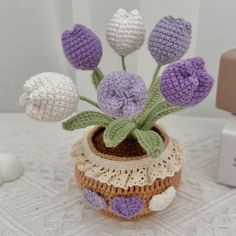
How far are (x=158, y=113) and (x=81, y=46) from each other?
0.11m

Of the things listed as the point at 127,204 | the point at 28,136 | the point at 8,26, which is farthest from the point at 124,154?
the point at 8,26

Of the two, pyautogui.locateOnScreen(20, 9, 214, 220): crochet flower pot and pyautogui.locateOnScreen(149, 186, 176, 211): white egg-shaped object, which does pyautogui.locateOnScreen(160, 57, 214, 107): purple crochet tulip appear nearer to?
pyautogui.locateOnScreen(20, 9, 214, 220): crochet flower pot

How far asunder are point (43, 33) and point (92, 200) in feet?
1.16

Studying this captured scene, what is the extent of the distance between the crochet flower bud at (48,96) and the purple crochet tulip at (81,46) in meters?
0.03

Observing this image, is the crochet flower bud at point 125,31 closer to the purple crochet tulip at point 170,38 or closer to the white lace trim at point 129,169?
the purple crochet tulip at point 170,38

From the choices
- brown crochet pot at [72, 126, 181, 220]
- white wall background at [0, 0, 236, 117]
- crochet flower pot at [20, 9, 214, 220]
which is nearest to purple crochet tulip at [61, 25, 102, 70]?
crochet flower pot at [20, 9, 214, 220]

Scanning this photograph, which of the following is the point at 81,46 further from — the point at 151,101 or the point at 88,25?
the point at 88,25

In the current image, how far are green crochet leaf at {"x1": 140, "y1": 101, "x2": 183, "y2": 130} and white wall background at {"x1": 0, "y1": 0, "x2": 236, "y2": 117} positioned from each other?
232 millimetres

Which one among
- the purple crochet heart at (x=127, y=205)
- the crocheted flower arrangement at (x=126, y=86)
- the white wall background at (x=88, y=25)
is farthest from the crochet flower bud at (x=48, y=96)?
the white wall background at (x=88, y=25)

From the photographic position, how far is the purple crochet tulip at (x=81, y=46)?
394 mm

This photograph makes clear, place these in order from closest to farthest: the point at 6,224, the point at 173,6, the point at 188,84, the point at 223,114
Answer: the point at 188,84 < the point at 6,224 < the point at 173,6 < the point at 223,114

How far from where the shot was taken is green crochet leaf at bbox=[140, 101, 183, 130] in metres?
0.43

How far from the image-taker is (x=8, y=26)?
0.67 metres

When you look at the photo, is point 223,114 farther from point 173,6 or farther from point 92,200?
point 92,200
